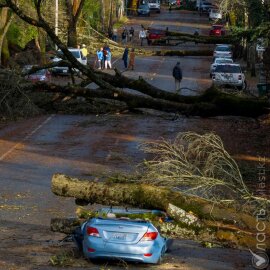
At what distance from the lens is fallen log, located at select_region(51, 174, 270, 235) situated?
52.5 ft

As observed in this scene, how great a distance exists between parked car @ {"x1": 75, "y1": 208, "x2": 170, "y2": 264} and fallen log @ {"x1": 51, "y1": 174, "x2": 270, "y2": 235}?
0.80 m

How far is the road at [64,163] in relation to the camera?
17.2m

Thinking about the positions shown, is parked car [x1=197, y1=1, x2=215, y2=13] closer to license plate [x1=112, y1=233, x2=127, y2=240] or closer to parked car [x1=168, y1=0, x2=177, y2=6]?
parked car [x1=168, y1=0, x2=177, y2=6]

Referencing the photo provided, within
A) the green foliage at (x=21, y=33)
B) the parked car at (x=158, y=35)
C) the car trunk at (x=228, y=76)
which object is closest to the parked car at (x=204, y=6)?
the parked car at (x=158, y=35)

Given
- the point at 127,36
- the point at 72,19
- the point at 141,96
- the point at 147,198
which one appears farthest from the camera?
the point at 127,36

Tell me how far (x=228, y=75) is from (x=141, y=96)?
1852 centimetres

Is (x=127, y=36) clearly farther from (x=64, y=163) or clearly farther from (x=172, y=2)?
(x=64, y=163)

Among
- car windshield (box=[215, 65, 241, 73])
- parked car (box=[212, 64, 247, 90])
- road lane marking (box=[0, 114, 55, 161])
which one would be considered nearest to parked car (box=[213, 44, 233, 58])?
car windshield (box=[215, 65, 241, 73])

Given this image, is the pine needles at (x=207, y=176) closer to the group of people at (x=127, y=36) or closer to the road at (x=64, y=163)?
the road at (x=64, y=163)

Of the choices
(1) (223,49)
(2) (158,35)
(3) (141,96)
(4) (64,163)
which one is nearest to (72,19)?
(2) (158,35)

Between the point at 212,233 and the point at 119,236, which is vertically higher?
the point at 119,236

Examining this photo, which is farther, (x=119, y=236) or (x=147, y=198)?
(x=147, y=198)

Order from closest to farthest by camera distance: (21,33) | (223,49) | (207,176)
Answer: (207,176)
(21,33)
(223,49)

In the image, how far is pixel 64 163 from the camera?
28.5 m
